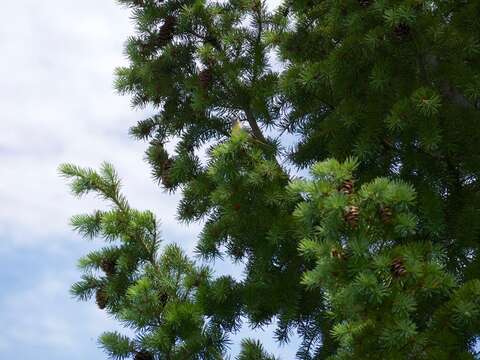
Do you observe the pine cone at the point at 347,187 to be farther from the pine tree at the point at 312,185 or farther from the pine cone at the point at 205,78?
the pine cone at the point at 205,78

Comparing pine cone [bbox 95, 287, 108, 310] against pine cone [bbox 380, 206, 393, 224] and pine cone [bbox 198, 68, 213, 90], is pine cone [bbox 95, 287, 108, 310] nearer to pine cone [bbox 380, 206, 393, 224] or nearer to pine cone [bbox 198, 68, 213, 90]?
pine cone [bbox 198, 68, 213, 90]

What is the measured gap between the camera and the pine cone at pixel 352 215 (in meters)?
5.11

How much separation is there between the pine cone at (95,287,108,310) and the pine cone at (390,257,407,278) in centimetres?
295

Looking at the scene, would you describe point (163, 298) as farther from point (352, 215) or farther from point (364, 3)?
point (364, 3)

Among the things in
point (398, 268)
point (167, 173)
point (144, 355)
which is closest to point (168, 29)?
point (167, 173)

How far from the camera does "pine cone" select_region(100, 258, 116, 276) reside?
276 inches

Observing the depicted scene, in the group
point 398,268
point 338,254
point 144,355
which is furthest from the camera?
point 144,355

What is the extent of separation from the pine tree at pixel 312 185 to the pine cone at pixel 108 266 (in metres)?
Answer: 0.01

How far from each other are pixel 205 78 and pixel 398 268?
428 cm

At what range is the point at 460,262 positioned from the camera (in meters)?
7.11

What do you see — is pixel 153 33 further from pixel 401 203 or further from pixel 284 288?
pixel 401 203

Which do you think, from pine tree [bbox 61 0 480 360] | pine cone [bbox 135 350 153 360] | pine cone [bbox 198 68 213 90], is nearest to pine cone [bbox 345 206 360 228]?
pine tree [bbox 61 0 480 360]

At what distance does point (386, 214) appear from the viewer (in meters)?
5.20

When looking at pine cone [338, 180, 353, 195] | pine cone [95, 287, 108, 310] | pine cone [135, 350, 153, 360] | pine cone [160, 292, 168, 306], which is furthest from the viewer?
pine cone [95, 287, 108, 310]
